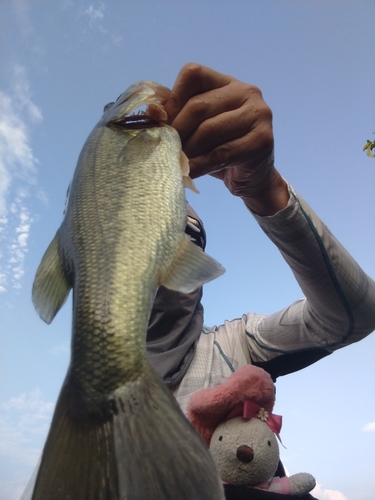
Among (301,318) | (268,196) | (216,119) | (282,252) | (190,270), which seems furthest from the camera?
(301,318)

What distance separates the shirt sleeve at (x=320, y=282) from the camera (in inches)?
85.4

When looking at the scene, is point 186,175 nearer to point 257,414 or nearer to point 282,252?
point 282,252

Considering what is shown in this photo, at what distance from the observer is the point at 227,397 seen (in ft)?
5.79

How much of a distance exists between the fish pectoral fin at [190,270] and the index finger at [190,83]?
78 centimetres

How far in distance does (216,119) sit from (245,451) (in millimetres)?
1384

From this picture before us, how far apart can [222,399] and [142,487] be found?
983 millimetres

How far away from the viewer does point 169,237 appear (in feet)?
4.23

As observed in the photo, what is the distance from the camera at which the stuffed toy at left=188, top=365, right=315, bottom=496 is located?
164 cm

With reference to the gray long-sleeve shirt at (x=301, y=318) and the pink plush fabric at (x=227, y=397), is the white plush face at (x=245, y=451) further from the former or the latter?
the gray long-sleeve shirt at (x=301, y=318)

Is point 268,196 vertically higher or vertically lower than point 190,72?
lower

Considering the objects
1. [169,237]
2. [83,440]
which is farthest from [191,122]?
[83,440]

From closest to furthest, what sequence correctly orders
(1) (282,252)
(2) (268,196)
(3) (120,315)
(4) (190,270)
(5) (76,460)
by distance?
(5) (76,460), (3) (120,315), (4) (190,270), (2) (268,196), (1) (282,252)

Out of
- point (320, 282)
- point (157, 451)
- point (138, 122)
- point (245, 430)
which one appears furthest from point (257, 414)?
point (138, 122)

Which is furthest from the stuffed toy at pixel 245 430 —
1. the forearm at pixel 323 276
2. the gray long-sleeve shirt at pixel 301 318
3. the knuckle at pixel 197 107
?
the knuckle at pixel 197 107
